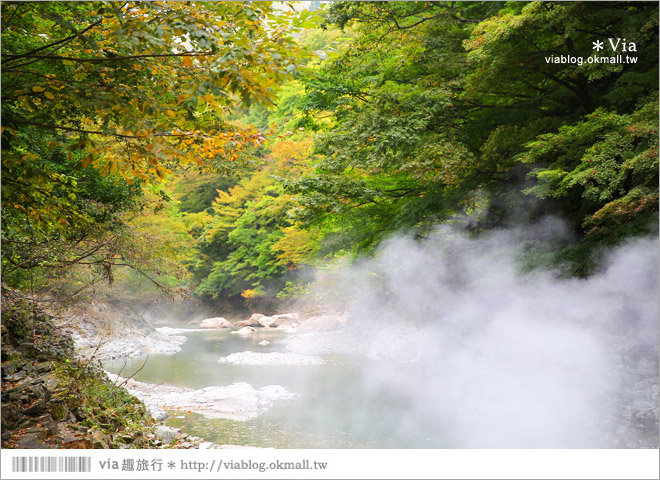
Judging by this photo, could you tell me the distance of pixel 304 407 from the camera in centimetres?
757

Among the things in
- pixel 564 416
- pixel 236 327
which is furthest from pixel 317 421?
pixel 236 327

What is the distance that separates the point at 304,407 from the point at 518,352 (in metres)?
3.56

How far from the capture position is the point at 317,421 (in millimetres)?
6816

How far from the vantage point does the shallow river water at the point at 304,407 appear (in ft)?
19.6

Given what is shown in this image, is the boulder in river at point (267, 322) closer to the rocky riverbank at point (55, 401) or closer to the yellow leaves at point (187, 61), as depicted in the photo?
the rocky riverbank at point (55, 401)

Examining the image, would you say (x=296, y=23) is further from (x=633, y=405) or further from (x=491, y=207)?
(x=491, y=207)

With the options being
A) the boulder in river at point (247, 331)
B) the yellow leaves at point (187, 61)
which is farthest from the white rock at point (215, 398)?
the boulder in river at point (247, 331)

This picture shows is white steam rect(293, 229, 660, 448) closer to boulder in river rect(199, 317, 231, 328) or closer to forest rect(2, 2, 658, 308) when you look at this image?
forest rect(2, 2, 658, 308)

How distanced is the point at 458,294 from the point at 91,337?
9.55 metres

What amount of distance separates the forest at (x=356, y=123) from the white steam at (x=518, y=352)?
0.22 meters

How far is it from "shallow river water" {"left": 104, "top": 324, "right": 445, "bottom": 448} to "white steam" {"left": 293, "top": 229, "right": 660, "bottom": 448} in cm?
18

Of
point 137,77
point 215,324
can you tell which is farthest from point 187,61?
point 215,324

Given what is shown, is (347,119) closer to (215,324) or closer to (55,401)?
(55,401)

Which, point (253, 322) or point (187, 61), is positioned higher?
point (187, 61)
